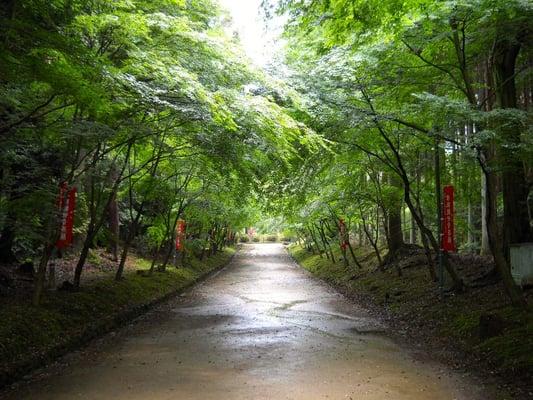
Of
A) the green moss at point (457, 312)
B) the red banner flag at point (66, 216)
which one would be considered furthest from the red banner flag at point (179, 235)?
the red banner flag at point (66, 216)

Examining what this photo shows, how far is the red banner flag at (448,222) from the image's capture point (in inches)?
440

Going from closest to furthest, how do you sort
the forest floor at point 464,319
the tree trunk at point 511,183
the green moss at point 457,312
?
the forest floor at point 464,319, the green moss at point 457,312, the tree trunk at point 511,183

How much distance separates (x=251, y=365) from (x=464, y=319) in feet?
15.3

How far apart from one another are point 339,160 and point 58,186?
26.6ft

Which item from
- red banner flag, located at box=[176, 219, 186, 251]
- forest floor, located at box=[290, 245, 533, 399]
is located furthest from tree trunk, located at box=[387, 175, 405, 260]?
red banner flag, located at box=[176, 219, 186, 251]

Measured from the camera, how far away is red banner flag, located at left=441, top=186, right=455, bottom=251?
11180 mm

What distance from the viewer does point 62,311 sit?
9.36 meters

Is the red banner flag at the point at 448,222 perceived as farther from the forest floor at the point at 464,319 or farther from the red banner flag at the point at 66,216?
the red banner flag at the point at 66,216

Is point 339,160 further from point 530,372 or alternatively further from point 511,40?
point 530,372

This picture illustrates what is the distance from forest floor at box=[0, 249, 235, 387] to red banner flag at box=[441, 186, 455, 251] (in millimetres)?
7959

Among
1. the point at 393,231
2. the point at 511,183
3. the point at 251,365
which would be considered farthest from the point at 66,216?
the point at 393,231

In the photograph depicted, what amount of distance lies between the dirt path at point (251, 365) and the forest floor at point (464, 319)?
1.77 ft

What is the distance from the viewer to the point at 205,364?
7.18 metres

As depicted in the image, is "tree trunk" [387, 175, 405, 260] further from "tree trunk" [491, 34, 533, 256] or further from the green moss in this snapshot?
"tree trunk" [491, 34, 533, 256]
